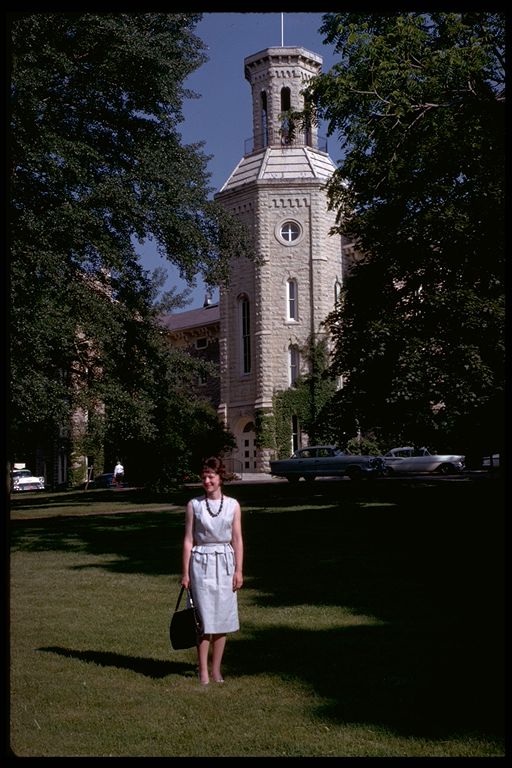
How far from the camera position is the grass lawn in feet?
18.0

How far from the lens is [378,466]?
1511 inches

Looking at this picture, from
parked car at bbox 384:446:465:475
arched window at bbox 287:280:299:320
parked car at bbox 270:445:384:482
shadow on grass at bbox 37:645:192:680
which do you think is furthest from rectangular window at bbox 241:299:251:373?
shadow on grass at bbox 37:645:192:680

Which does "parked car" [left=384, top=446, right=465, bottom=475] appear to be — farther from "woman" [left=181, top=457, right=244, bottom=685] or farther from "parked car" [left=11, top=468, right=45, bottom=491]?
"woman" [left=181, top=457, right=244, bottom=685]

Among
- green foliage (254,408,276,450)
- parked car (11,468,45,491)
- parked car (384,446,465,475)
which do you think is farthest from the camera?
parked car (11,468,45,491)

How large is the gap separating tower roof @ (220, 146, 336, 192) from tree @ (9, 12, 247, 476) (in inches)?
1110

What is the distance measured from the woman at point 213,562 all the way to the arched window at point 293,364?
39.3 metres

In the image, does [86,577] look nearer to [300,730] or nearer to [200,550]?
[200,550]

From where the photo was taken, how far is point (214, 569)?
6.77 meters

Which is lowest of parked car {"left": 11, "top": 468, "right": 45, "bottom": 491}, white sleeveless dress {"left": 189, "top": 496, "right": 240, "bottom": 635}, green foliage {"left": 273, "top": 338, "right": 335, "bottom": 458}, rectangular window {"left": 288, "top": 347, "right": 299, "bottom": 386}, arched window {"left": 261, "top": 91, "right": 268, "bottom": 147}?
parked car {"left": 11, "top": 468, "right": 45, "bottom": 491}

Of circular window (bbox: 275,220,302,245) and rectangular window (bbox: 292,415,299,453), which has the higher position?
circular window (bbox: 275,220,302,245)

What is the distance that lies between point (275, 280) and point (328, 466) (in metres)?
12.7

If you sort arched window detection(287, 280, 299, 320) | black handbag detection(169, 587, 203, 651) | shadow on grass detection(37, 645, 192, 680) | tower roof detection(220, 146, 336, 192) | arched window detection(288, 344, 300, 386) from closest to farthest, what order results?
black handbag detection(169, 587, 203, 651)
shadow on grass detection(37, 645, 192, 680)
arched window detection(288, 344, 300, 386)
arched window detection(287, 280, 299, 320)
tower roof detection(220, 146, 336, 192)

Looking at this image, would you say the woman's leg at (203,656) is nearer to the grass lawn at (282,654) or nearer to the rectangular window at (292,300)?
the grass lawn at (282,654)

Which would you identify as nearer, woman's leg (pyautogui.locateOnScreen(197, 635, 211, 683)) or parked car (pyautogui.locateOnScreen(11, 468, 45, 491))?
woman's leg (pyautogui.locateOnScreen(197, 635, 211, 683))
